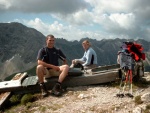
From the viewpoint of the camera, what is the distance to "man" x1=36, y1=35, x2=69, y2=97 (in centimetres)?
1149

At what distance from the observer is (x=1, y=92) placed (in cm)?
1242

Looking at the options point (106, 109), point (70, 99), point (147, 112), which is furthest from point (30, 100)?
point (147, 112)

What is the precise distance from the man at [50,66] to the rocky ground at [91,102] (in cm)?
51

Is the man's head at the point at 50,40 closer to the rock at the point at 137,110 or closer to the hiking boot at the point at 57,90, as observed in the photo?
the hiking boot at the point at 57,90

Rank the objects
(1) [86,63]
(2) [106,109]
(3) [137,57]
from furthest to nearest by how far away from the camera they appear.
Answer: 1. (1) [86,63]
2. (3) [137,57]
3. (2) [106,109]

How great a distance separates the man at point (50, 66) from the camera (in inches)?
452

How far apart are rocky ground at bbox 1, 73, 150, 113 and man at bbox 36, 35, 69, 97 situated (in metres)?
0.51

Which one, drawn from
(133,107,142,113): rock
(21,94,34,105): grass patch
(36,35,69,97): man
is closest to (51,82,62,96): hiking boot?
(36,35,69,97): man

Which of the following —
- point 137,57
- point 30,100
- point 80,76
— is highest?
point 137,57

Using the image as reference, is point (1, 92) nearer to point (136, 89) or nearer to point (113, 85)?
point (113, 85)

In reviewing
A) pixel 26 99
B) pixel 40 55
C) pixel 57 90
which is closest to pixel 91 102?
pixel 57 90

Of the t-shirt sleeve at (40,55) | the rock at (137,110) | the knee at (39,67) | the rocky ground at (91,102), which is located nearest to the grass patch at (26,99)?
the rocky ground at (91,102)

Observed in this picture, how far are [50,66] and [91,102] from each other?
2.94m

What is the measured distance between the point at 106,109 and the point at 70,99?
2.19 meters
